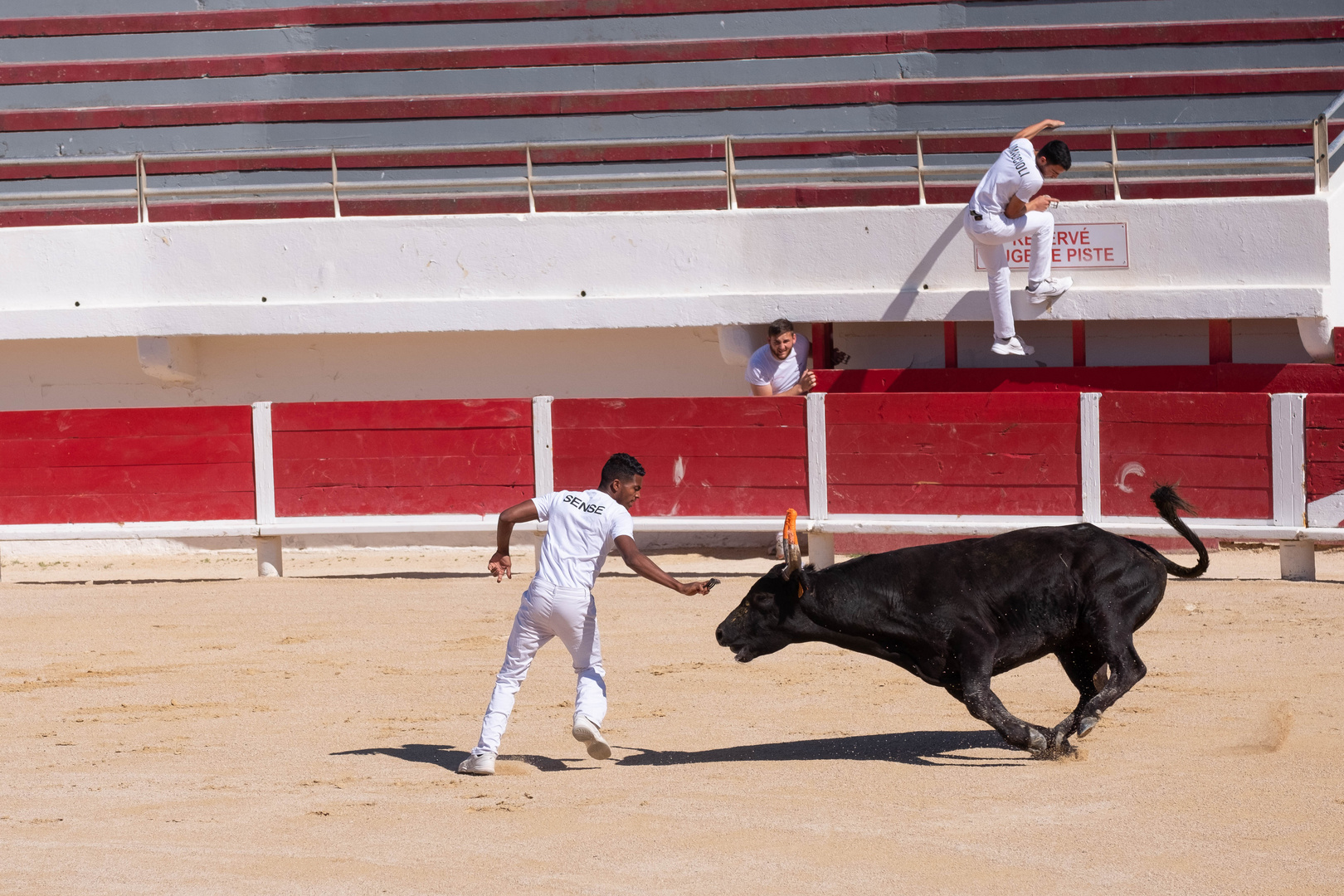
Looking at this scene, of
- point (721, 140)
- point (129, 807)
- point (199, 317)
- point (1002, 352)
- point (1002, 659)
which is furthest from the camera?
point (199, 317)

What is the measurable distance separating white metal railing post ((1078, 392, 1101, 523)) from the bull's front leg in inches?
201

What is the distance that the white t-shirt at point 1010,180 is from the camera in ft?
34.5

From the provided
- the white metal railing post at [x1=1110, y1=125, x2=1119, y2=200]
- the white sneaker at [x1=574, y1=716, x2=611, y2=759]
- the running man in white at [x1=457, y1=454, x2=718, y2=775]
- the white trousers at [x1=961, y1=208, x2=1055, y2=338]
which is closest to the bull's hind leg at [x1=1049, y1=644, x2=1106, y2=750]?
the running man in white at [x1=457, y1=454, x2=718, y2=775]

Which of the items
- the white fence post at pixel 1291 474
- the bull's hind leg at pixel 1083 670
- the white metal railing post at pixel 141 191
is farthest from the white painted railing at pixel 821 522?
the bull's hind leg at pixel 1083 670

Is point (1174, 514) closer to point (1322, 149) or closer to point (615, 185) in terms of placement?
point (1322, 149)

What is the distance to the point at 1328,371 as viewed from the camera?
11500 mm

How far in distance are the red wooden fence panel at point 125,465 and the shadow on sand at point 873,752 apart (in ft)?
21.0

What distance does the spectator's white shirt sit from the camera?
1135 centimetres

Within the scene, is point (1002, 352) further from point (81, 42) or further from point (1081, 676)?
point (81, 42)

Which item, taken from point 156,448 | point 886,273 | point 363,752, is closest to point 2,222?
point 156,448

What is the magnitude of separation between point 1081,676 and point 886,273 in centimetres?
635

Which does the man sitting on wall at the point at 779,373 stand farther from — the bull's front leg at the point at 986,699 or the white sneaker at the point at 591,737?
the white sneaker at the point at 591,737

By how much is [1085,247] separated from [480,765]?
7451 millimetres

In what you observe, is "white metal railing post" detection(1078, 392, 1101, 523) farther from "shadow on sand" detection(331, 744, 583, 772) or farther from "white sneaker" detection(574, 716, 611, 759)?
"white sneaker" detection(574, 716, 611, 759)
